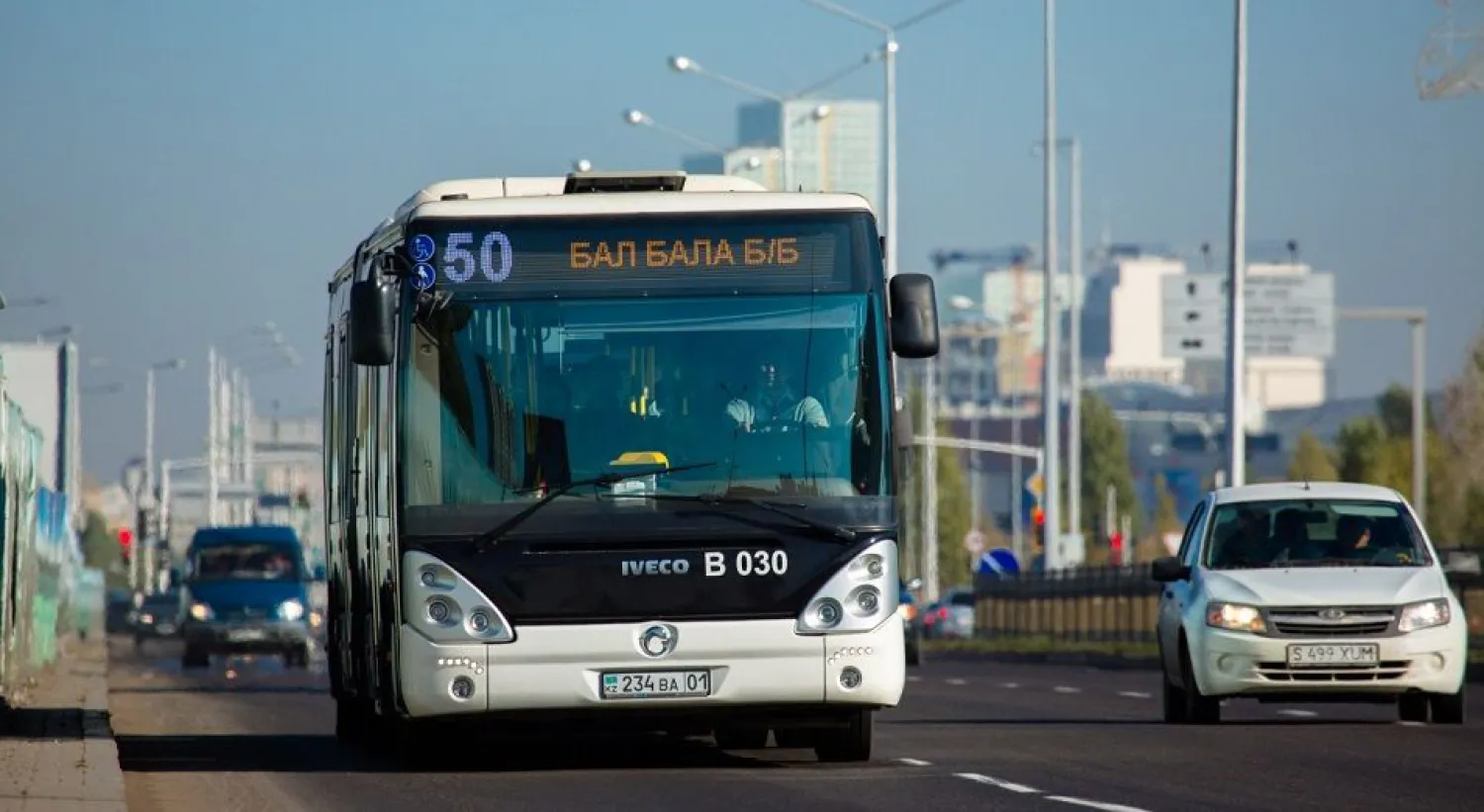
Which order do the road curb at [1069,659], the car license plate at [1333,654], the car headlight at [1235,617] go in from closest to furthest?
the car license plate at [1333,654] < the car headlight at [1235,617] < the road curb at [1069,659]

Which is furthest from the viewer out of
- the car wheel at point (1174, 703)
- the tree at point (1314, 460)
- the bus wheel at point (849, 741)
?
the tree at point (1314, 460)

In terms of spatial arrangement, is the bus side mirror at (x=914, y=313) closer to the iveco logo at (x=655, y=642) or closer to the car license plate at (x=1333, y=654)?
the iveco logo at (x=655, y=642)

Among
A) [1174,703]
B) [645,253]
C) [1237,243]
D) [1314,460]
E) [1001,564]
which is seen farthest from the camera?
[1314,460]

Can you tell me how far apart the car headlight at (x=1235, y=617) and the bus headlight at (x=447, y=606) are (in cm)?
696

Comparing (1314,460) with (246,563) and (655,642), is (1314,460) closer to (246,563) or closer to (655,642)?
(246,563)

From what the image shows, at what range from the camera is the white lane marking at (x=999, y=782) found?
15867 millimetres

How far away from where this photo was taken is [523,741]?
2184cm

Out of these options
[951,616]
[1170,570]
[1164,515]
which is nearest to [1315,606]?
[1170,570]

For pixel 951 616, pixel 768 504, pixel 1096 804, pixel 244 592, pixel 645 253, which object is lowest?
pixel 951 616

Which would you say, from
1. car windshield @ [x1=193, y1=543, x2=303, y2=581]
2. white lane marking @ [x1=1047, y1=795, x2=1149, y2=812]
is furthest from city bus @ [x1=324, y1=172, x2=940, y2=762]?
car windshield @ [x1=193, y1=543, x2=303, y2=581]

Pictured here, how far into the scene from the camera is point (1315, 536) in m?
22.9

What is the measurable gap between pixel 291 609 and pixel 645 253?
104 feet

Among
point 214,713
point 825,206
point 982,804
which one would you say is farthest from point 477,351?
point 214,713

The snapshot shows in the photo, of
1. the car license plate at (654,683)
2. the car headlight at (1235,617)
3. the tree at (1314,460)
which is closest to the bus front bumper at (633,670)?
the car license plate at (654,683)
